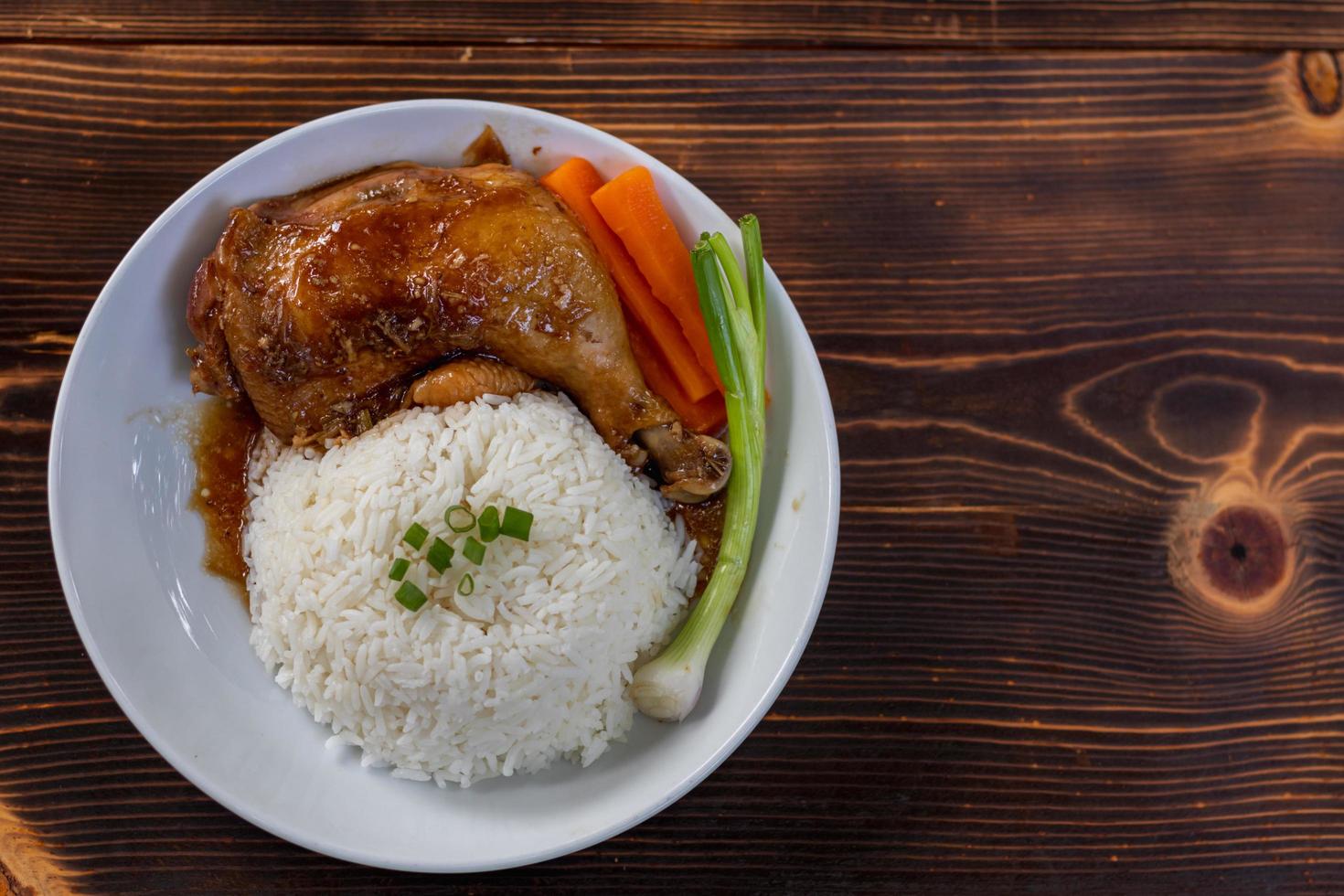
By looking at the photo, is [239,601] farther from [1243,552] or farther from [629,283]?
[1243,552]

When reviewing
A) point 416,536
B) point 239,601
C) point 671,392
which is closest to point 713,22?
point 671,392

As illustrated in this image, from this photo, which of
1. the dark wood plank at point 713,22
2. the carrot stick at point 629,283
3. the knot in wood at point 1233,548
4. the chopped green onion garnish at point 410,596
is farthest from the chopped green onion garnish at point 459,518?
the knot in wood at point 1233,548

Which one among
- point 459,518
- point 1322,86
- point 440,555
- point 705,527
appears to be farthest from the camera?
point 1322,86

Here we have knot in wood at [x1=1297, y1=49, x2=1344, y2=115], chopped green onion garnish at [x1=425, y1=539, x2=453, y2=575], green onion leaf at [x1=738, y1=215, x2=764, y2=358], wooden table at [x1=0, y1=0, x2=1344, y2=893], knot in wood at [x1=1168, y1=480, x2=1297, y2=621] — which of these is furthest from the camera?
knot in wood at [x1=1297, y1=49, x2=1344, y2=115]

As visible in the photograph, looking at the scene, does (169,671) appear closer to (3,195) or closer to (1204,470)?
(3,195)

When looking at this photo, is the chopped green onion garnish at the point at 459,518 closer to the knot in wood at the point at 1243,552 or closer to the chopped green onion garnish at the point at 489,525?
the chopped green onion garnish at the point at 489,525

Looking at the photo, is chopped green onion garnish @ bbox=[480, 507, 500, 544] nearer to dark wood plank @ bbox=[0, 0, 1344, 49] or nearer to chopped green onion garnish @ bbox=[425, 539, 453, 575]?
chopped green onion garnish @ bbox=[425, 539, 453, 575]

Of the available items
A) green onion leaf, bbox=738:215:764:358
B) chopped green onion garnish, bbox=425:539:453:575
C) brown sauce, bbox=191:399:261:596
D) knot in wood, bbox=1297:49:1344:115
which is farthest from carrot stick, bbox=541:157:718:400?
knot in wood, bbox=1297:49:1344:115
